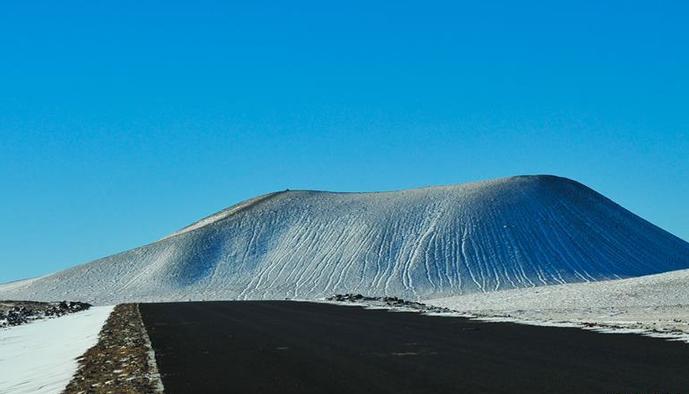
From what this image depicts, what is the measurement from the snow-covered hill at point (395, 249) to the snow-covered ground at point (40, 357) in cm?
5880

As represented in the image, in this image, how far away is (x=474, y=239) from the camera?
355 feet

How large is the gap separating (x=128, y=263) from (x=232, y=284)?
21.4 m

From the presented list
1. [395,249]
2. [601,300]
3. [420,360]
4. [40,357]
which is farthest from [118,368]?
[395,249]

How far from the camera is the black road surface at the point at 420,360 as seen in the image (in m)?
12.3

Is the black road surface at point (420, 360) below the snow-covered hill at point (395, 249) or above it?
below

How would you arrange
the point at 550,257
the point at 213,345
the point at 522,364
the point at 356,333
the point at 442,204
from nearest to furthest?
the point at 522,364 < the point at 213,345 < the point at 356,333 < the point at 550,257 < the point at 442,204

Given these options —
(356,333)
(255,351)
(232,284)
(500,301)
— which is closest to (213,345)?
(255,351)

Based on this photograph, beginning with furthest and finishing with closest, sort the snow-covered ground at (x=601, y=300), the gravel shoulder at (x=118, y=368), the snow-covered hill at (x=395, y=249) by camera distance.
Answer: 1. the snow-covered hill at (x=395, y=249)
2. the snow-covered ground at (x=601, y=300)
3. the gravel shoulder at (x=118, y=368)

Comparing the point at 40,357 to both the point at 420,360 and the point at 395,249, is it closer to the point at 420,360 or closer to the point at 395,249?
the point at 420,360

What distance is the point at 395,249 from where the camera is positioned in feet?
354

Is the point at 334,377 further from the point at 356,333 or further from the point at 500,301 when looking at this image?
the point at 500,301

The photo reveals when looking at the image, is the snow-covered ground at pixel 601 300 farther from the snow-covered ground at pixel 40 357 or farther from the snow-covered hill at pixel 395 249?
the snow-covered hill at pixel 395 249

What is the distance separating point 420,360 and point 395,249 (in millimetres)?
92501

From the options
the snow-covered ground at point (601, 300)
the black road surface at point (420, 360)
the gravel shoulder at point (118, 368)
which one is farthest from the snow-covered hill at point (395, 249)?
the gravel shoulder at point (118, 368)
